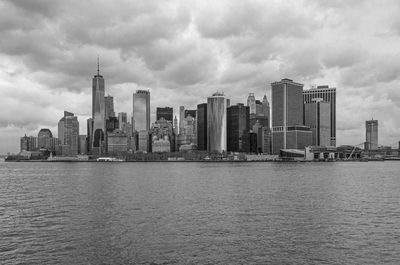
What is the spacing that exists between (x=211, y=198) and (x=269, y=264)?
1836 inches

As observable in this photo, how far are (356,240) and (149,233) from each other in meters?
23.3

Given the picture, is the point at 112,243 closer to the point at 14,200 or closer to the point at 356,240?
the point at 356,240

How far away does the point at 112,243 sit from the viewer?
44.8 m

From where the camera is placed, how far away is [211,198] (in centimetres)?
8419

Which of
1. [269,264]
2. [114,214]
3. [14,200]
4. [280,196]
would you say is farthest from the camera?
[280,196]

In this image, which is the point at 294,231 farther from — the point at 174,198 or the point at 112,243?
the point at 174,198

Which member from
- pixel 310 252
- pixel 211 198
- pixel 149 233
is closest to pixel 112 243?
pixel 149 233

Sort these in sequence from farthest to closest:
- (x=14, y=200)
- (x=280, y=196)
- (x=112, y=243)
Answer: (x=280, y=196) < (x=14, y=200) < (x=112, y=243)

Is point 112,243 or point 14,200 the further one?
point 14,200

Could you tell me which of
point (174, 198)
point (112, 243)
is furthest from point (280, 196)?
point (112, 243)

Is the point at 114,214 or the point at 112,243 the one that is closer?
the point at 112,243

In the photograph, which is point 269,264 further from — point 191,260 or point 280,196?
point 280,196

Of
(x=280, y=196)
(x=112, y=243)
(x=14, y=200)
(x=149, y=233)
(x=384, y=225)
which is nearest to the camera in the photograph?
(x=112, y=243)

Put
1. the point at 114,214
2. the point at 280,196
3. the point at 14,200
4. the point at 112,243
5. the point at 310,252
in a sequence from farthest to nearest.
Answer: the point at 280,196, the point at 14,200, the point at 114,214, the point at 112,243, the point at 310,252
